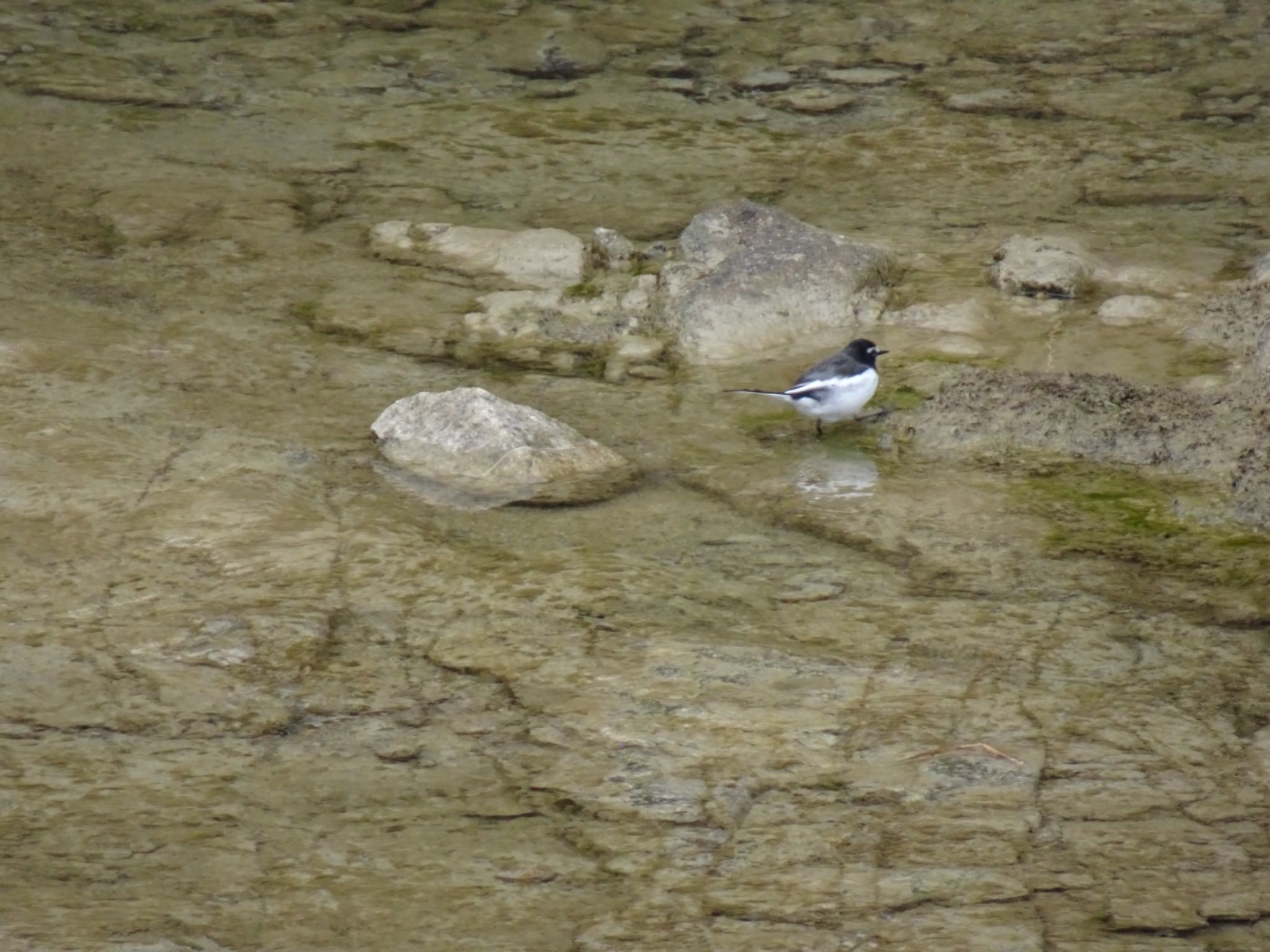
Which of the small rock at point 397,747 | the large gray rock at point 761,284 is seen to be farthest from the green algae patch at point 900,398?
the small rock at point 397,747

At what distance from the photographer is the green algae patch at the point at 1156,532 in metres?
4.28

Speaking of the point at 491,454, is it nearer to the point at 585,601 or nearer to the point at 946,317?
the point at 585,601

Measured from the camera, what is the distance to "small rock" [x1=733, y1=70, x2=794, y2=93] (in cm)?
806

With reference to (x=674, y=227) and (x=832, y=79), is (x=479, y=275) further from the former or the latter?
(x=832, y=79)

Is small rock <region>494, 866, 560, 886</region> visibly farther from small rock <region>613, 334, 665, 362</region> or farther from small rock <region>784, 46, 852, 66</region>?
small rock <region>784, 46, 852, 66</region>

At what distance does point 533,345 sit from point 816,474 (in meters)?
1.24

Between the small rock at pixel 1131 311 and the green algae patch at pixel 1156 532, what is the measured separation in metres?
0.92

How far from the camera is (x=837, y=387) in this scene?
5.04 meters

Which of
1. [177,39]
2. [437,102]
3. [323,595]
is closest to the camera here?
[323,595]

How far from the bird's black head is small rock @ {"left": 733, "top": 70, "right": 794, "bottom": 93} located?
3087mm

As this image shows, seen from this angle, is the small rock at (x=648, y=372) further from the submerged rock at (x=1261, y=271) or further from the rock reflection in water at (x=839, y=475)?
the submerged rock at (x=1261, y=271)

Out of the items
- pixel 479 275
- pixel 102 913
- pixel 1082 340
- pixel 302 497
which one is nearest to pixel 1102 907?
pixel 102 913

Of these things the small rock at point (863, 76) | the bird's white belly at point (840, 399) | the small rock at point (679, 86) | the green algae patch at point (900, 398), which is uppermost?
the small rock at point (863, 76)

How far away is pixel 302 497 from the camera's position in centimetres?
459
